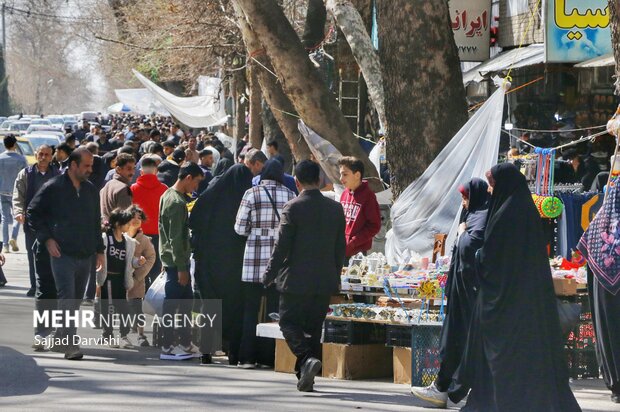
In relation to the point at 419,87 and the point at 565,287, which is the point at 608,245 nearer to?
the point at 565,287

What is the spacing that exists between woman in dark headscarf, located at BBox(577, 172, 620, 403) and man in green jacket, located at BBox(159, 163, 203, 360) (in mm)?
3700

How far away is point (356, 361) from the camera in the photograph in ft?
36.0

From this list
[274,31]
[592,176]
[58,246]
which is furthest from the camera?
[592,176]

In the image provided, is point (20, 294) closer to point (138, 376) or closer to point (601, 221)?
point (138, 376)

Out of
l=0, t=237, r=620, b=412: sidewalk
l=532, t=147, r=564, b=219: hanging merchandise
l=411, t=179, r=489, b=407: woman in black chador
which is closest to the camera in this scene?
l=411, t=179, r=489, b=407: woman in black chador

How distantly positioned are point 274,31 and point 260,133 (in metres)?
11.1

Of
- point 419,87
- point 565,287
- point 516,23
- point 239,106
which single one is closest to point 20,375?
point 565,287

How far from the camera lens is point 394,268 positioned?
1189 cm

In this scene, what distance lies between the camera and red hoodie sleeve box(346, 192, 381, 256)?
12258 mm

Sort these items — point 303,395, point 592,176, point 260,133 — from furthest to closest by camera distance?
point 260,133
point 592,176
point 303,395

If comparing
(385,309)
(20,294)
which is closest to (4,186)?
(20,294)

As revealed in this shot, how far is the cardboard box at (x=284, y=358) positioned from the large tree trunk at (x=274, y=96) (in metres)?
7.05

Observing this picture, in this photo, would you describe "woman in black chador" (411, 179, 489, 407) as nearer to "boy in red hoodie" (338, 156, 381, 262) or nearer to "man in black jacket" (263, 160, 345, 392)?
"man in black jacket" (263, 160, 345, 392)

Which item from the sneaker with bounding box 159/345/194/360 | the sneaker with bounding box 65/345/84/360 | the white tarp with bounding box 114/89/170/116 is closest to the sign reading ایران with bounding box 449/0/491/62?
the sneaker with bounding box 159/345/194/360
